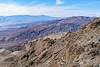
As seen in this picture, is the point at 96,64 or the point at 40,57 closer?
the point at 96,64

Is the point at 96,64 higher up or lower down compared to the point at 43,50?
higher up

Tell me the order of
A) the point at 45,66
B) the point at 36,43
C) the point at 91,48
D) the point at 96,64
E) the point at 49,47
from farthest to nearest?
1. the point at 36,43
2. the point at 49,47
3. the point at 45,66
4. the point at 91,48
5. the point at 96,64

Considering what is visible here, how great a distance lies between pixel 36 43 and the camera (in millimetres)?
45438

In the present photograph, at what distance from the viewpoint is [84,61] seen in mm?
22172

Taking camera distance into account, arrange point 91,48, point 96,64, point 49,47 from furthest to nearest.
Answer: point 49,47, point 91,48, point 96,64

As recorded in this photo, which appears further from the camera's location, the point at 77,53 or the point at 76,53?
the point at 76,53

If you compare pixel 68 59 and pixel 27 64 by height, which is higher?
pixel 68 59

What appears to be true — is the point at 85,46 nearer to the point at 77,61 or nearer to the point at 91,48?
the point at 91,48

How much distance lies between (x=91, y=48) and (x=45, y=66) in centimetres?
790

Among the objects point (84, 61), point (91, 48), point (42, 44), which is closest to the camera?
point (84, 61)

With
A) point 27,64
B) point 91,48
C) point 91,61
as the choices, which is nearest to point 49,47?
point 27,64

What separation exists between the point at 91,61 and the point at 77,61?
6.13ft

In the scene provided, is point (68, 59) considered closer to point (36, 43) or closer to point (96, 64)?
point (96, 64)

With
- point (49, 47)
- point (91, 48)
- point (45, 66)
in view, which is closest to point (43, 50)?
point (49, 47)
